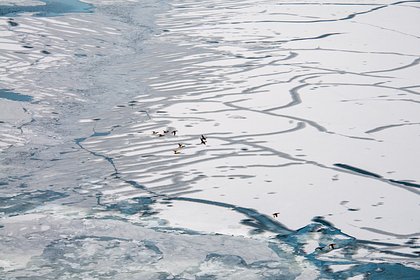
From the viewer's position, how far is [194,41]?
706cm

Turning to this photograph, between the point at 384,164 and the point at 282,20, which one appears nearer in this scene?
the point at 384,164

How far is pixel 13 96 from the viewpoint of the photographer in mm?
5000

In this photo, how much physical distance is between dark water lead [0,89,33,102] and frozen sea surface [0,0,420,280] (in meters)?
0.02

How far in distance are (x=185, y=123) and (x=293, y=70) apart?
1.62m

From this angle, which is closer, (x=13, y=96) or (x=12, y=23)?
(x=13, y=96)

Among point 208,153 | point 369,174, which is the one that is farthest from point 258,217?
point 208,153

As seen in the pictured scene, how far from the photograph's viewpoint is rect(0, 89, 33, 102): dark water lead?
494cm

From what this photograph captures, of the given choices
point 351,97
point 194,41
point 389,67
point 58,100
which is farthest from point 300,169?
point 194,41

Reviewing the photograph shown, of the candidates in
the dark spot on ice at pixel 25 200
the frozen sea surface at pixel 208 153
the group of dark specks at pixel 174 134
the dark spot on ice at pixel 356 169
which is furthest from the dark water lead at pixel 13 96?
the dark spot on ice at pixel 356 169

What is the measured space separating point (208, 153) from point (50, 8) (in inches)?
197

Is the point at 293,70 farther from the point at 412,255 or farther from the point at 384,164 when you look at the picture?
the point at 412,255

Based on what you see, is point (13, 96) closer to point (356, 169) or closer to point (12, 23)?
point (356, 169)

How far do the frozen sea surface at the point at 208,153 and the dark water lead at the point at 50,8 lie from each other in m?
Result: 0.49

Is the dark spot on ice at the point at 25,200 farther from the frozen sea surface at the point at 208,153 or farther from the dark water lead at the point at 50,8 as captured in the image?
the dark water lead at the point at 50,8
